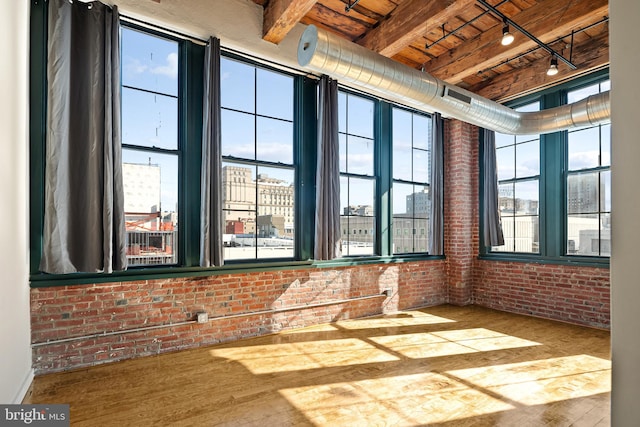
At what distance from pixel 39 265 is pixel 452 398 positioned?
3599 mm

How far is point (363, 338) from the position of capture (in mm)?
4199

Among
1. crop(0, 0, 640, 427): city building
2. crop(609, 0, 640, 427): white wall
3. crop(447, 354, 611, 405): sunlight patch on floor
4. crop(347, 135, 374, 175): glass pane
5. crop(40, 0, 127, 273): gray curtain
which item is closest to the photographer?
A: crop(609, 0, 640, 427): white wall

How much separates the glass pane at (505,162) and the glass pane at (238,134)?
13.9 ft

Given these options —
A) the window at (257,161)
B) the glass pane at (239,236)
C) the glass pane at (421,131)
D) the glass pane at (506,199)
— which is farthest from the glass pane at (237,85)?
the glass pane at (506,199)

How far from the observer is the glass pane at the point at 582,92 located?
5002mm

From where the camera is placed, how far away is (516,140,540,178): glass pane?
5.60 metres

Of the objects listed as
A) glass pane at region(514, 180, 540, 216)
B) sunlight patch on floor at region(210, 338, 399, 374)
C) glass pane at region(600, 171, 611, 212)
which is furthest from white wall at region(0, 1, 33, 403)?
glass pane at region(600, 171, 611, 212)

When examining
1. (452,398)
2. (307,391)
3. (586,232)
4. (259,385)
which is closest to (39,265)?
(259,385)

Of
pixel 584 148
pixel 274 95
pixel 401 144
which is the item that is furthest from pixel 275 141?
pixel 584 148

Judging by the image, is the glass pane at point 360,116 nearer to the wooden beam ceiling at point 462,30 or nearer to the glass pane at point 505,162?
the wooden beam ceiling at point 462,30

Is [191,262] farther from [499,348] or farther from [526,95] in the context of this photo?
[526,95]

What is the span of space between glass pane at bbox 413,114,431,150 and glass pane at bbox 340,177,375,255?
1325 mm

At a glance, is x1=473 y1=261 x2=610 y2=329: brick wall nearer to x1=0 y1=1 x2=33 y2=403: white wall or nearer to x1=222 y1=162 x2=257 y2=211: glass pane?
x1=222 y1=162 x2=257 y2=211: glass pane

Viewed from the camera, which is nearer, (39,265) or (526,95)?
(39,265)
